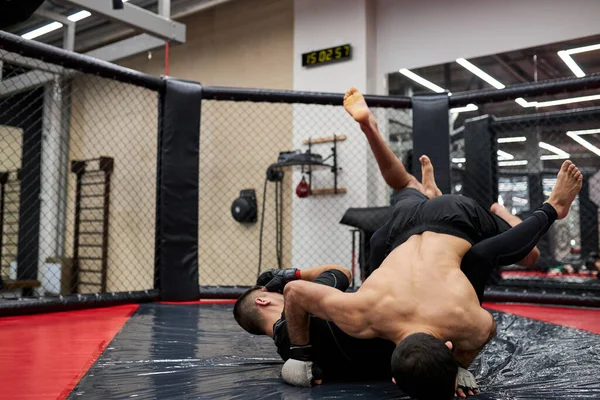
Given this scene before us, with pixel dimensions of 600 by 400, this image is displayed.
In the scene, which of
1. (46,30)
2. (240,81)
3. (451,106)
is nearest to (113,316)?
(451,106)

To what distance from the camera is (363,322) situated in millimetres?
1595

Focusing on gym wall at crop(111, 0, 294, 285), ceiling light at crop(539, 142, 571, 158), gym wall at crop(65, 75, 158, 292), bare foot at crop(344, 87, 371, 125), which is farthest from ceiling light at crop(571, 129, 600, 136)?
gym wall at crop(65, 75, 158, 292)

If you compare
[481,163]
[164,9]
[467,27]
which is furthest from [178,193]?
[467,27]

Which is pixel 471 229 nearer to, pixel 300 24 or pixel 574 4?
pixel 574 4

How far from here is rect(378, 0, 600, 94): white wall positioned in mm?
4609

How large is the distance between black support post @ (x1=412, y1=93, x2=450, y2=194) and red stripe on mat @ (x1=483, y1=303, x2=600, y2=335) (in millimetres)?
946

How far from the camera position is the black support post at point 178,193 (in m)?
3.68

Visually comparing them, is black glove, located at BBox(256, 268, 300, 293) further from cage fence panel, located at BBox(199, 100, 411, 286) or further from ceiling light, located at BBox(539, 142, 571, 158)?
ceiling light, located at BBox(539, 142, 571, 158)

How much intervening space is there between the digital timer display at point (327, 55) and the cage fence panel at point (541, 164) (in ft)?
4.78

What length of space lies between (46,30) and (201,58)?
1.99 metres

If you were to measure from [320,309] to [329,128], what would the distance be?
4.02 metres

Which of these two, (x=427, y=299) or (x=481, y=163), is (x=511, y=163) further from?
(x=427, y=299)

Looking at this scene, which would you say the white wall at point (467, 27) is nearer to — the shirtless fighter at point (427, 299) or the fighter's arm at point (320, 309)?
the shirtless fighter at point (427, 299)

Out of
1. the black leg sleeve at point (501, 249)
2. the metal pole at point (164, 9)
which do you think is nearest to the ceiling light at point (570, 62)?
the black leg sleeve at point (501, 249)
